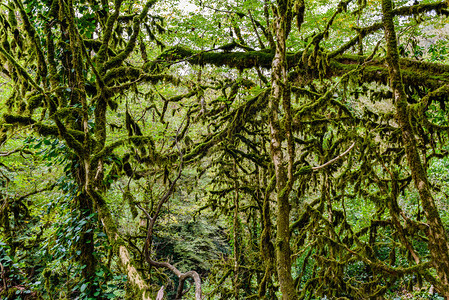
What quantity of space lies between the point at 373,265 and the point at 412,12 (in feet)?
13.3

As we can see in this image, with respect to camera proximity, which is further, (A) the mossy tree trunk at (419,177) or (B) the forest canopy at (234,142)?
(B) the forest canopy at (234,142)

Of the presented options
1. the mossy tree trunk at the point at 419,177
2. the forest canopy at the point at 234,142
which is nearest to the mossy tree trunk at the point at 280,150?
the forest canopy at the point at 234,142

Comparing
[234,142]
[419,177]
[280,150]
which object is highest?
[234,142]

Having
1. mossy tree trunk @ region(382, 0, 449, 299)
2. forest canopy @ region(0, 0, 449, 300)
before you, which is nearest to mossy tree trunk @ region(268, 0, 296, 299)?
forest canopy @ region(0, 0, 449, 300)

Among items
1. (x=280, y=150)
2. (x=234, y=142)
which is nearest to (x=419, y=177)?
(x=280, y=150)

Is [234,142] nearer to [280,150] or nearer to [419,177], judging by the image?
[280,150]

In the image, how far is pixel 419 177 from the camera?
288 centimetres

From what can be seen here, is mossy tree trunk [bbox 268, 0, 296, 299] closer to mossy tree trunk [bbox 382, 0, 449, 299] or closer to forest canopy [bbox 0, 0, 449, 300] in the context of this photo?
forest canopy [bbox 0, 0, 449, 300]

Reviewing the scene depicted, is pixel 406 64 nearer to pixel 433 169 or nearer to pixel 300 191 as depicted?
pixel 300 191

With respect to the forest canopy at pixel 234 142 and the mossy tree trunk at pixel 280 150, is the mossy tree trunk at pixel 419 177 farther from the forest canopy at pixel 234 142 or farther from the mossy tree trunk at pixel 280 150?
the mossy tree trunk at pixel 280 150

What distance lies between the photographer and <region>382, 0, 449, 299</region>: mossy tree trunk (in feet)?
8.70

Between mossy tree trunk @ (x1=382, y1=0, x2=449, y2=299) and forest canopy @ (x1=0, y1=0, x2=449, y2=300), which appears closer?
mossy tree trunk @ (x1=382, y1=0, x2=449, y2=299)

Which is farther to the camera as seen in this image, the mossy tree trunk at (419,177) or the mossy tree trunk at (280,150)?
the mossy tree trunk at (280,150)

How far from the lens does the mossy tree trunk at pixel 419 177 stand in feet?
8.70
